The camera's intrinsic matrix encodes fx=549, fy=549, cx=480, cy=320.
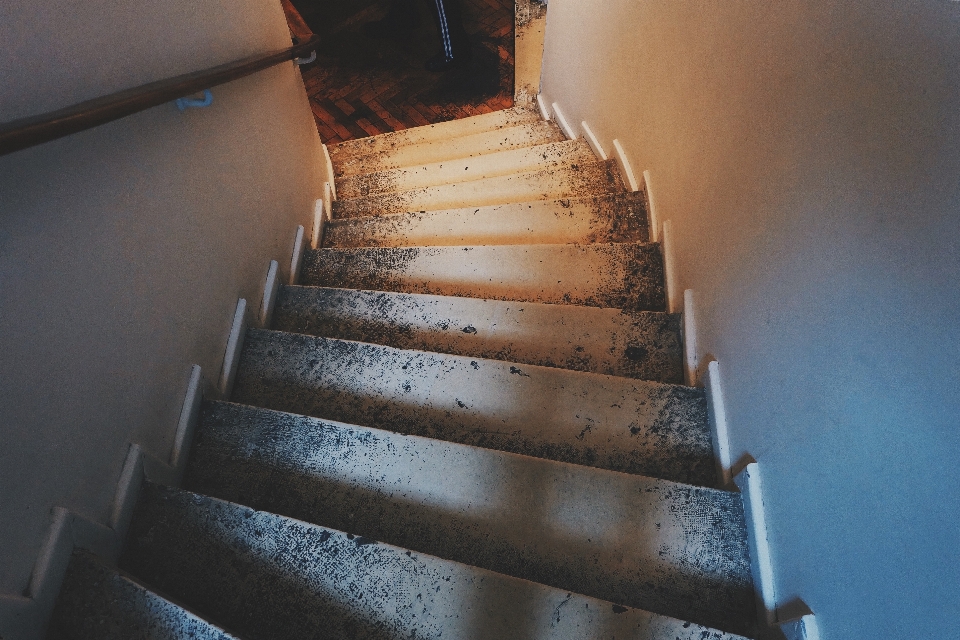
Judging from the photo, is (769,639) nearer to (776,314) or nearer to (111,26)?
(776,314)

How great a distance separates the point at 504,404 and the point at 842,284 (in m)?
0.75

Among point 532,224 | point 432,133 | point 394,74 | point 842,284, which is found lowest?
point 842,284

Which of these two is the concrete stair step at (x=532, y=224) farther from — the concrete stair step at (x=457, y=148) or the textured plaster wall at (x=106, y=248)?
the concrete stair step at (x=457, y=148)

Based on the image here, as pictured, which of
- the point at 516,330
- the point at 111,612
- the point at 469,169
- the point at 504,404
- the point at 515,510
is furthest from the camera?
the point at 469,169

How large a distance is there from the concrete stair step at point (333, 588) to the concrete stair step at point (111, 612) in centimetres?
11

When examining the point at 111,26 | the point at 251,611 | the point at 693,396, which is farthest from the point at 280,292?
the point at 693,396

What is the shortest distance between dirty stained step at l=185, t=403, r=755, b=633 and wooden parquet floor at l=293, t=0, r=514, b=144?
2.77 metres

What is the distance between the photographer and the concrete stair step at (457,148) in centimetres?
288

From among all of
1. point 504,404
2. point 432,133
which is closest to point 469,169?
point 432,133

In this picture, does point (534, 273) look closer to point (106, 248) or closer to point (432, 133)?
point (106, 248)

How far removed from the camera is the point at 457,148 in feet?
Answer: 9.68

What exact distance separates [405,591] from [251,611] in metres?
0.29

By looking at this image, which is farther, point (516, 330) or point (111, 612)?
point (516, 330)

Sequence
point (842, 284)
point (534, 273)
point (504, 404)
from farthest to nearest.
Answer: point (534, 273), point (504, 404), point (842, 284)
